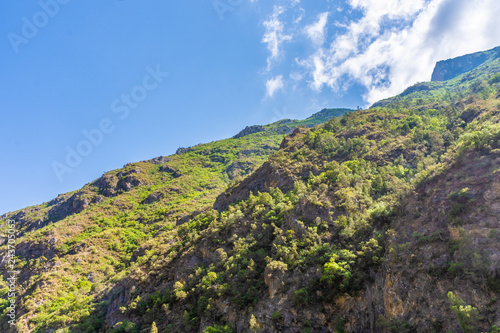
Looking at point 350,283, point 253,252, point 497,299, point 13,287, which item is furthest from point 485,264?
point 13,287

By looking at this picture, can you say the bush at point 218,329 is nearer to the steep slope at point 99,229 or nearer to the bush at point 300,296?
the bush at point 300,296

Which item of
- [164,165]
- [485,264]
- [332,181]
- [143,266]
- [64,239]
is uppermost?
[164,165]

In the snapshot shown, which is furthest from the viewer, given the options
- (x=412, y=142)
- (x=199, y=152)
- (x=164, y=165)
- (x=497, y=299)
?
(x=199, y=152)

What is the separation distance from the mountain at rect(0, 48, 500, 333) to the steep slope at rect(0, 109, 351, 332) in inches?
16.6

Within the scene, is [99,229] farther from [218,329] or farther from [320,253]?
[320,253]

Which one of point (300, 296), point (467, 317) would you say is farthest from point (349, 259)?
point (467, 317)

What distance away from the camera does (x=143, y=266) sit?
4469 cm

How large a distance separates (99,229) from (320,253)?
72.2 m

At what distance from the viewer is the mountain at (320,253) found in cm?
1973

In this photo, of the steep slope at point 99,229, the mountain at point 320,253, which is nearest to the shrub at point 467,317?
the mountain at point 320,253

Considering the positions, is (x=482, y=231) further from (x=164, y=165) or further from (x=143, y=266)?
(x=164, y=165)

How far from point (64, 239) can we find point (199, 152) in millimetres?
106815

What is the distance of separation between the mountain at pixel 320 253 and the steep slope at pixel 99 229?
16.6 inches

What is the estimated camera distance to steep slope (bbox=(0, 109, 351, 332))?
1811 inches
